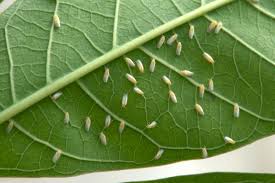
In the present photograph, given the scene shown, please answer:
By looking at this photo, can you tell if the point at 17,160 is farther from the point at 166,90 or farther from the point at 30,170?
the point at 166,90

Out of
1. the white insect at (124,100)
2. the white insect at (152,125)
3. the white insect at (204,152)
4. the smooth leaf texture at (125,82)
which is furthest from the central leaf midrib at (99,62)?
the white insect at (204,152)

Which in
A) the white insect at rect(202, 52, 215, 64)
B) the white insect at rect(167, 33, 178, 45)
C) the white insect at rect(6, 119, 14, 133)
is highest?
the white insect at rect(167, 33, 178, 45)

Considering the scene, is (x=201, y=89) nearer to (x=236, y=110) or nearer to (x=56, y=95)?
(x=236, y=110)

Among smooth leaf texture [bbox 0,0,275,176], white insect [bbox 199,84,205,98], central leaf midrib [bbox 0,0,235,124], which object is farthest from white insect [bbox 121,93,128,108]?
white insect [bbox 199,84,205,98]

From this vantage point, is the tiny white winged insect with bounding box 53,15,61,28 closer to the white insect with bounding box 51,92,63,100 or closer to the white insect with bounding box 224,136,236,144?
the white insect with bounding box 51,92,63,100

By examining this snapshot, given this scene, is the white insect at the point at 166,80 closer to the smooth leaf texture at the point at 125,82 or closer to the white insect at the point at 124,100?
the smooth leaf texture at the point at 125,82

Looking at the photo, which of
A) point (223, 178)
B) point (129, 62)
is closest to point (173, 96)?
point (129, 62)

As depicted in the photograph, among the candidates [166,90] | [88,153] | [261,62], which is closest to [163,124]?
[166,90]
